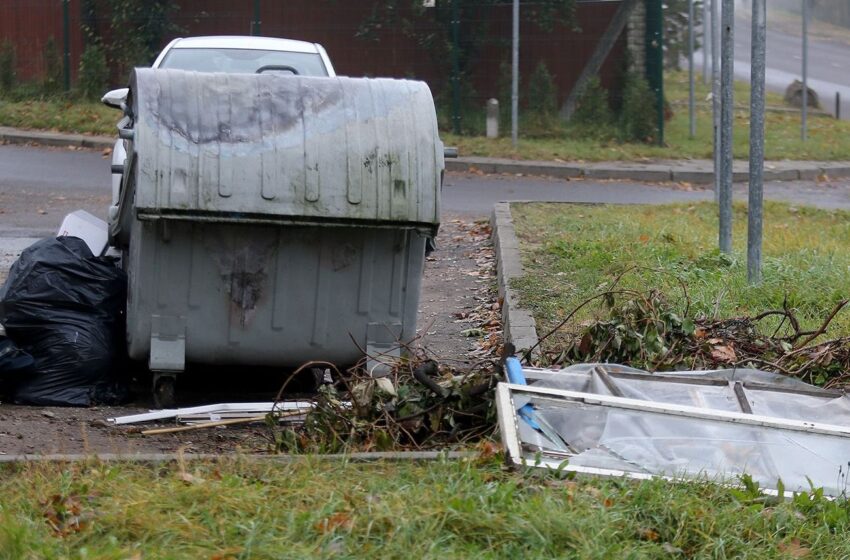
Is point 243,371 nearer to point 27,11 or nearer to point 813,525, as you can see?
point 813,525

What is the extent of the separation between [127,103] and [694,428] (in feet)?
10.4

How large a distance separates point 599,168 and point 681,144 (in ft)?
8.11

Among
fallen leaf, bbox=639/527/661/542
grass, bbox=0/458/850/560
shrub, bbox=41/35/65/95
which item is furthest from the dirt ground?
shrub, bbox=41/35/65/95

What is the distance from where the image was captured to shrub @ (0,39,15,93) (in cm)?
1844

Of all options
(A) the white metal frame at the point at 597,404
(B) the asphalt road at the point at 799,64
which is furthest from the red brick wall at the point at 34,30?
(A) the white metal frame at the point at 597,404

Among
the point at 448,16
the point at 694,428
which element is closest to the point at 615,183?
the point at 448,16

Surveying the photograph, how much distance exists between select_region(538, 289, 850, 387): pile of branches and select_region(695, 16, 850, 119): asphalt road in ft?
61.4

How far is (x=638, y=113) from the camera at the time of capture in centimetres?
1694

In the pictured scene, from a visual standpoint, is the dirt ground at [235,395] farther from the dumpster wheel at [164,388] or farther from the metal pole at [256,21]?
the metal pole at [256,21]

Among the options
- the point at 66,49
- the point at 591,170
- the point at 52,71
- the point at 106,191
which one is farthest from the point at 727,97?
the point at 52,71

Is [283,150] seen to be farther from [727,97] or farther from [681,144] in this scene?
[681,144]

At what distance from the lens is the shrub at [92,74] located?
704 inches

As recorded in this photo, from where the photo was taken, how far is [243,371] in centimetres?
628

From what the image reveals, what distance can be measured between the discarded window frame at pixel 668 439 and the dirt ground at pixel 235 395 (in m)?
1.02
